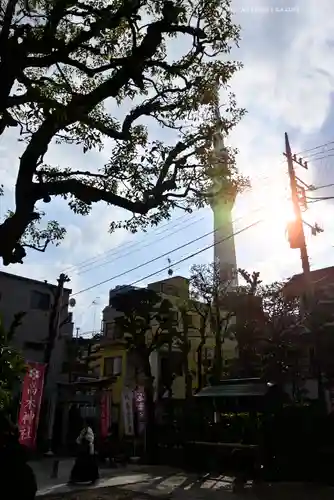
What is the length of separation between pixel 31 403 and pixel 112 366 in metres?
17.9

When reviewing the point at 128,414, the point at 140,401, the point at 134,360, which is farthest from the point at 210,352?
the point at 128,414

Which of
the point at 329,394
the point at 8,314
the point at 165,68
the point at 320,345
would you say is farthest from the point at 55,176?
the point at 8,314

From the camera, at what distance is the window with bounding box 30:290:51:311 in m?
28.3

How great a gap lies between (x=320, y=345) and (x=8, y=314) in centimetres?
1761

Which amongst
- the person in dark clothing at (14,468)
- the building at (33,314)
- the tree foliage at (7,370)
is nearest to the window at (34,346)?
the building at (33,314)

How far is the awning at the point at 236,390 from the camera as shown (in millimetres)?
16052

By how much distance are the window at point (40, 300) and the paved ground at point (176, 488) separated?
42.5ft

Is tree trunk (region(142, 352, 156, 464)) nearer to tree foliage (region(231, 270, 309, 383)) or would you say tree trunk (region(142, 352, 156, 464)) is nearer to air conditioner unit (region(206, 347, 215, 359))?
tree foliage (region(231, 270, 309, 383))

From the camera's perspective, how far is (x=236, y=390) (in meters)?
16.7

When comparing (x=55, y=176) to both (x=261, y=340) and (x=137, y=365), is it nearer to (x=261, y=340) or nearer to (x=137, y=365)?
(x=261, y=340)

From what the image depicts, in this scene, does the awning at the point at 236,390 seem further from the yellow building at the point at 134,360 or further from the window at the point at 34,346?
the window at the point at 34,346

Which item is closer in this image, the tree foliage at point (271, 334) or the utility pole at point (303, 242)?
the utility pole at point (303, 242)

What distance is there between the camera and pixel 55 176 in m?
10.2

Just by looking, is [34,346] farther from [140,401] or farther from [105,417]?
[105,417]
